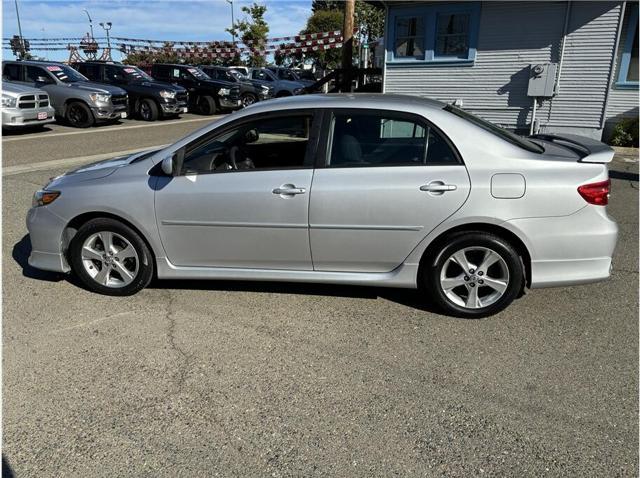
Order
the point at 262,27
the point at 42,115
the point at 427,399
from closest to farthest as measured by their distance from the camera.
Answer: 1. the point at 427,399
2. the point at 42,115
3. the point at 262,27

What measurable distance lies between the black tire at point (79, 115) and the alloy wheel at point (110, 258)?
40.6ft

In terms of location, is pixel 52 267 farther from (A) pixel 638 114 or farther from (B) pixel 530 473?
(A) pixel 638 114

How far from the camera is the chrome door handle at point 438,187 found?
11.4 ft

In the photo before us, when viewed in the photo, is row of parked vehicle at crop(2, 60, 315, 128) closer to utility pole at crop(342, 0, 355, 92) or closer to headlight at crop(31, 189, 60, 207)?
utility pole at crop(342, 0, 355, 92)

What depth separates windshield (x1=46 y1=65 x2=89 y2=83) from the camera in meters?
15.3

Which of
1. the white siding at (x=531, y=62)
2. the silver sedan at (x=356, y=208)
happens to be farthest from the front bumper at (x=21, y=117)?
the silver sedan at (x=356, y=208)

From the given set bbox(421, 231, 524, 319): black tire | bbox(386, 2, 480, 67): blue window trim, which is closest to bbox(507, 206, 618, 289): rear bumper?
bbox(421, 231, 524, 319): black tire

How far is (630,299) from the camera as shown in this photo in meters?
4.07

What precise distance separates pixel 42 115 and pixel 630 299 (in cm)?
1412

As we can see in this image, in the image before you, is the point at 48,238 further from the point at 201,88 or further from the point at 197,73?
the point at 197,73

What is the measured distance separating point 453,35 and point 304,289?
10449mm

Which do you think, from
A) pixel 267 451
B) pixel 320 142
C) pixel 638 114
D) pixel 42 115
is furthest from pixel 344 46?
pixel 267 451

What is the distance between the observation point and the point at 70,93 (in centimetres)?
1484

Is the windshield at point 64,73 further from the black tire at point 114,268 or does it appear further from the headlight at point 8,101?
the black tire at point 114,268
